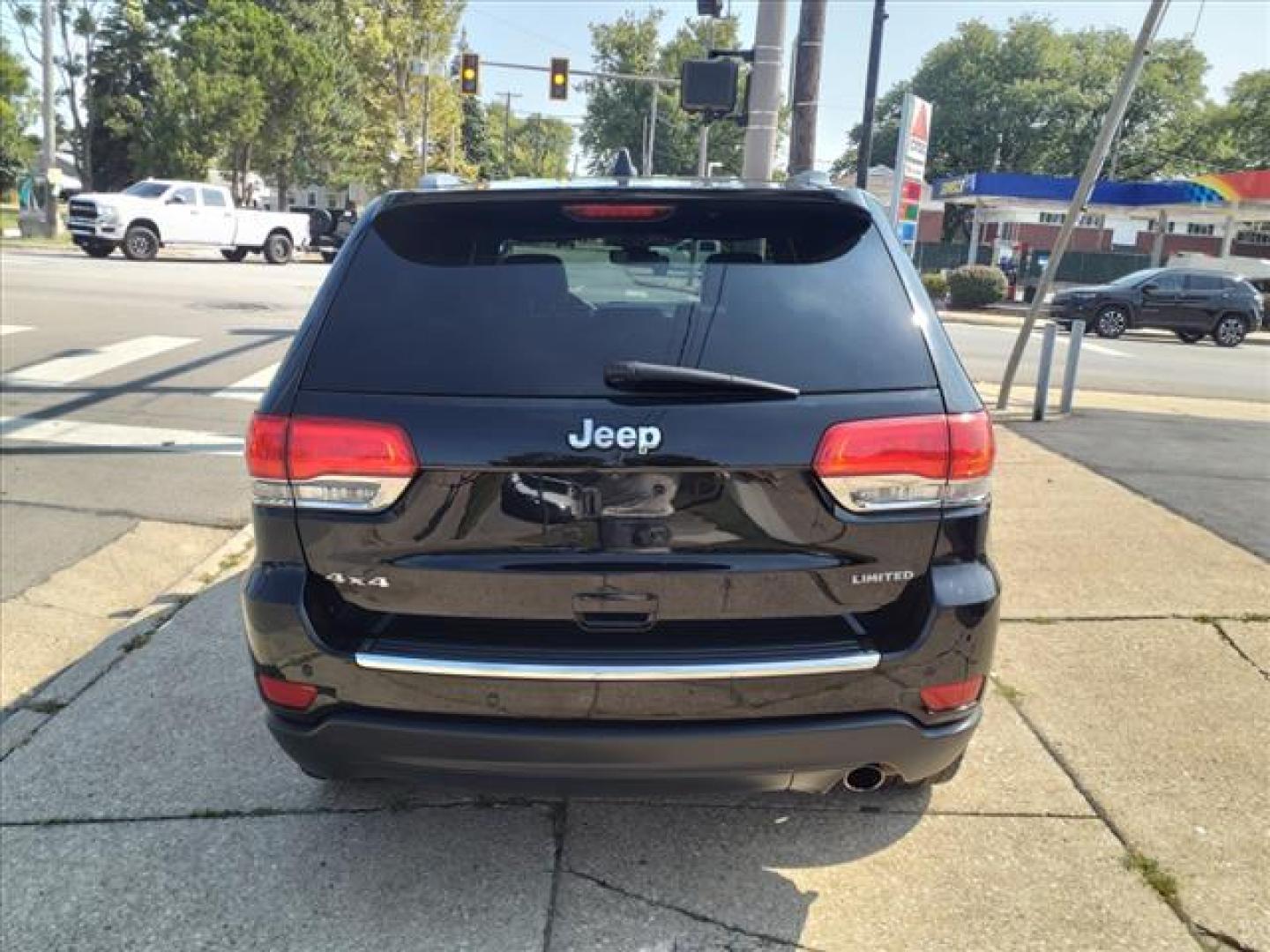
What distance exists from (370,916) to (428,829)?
0.40 metres

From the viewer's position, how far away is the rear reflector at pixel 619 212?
2.64m

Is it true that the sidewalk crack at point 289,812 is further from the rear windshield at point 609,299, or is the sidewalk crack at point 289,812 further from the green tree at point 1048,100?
the green tree at point 1048,100

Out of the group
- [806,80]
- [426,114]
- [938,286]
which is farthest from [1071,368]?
[426,114]

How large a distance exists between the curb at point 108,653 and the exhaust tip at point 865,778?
9.61 ft

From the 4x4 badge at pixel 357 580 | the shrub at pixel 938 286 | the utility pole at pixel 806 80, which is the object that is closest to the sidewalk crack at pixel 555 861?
the 4x4 badge at pixel 357 580

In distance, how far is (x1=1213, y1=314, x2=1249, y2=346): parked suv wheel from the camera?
73.6 ft

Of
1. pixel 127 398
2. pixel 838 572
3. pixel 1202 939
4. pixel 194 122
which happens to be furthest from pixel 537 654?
pixel 194 122

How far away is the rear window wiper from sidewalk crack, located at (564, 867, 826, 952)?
4.47ft

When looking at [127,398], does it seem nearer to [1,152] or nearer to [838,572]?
[838,572]

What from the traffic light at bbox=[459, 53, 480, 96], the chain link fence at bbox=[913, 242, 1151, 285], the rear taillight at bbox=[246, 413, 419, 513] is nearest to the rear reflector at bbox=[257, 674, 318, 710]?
the rear taillight at bbox=[246, 413, 419, 513]

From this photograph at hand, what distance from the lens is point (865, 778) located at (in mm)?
2527

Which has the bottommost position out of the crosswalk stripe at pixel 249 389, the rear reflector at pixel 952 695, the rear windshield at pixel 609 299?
the crosswalk stripe at pixel 249 389

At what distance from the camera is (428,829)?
3016 millimetres

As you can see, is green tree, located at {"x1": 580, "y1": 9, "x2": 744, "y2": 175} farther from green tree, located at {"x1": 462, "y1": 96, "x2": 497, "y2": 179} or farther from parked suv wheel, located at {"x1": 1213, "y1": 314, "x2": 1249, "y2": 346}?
parked suv wheel, located at {"x1": 1213, "y1": 314, "x2": 1249, "y2": 346}
